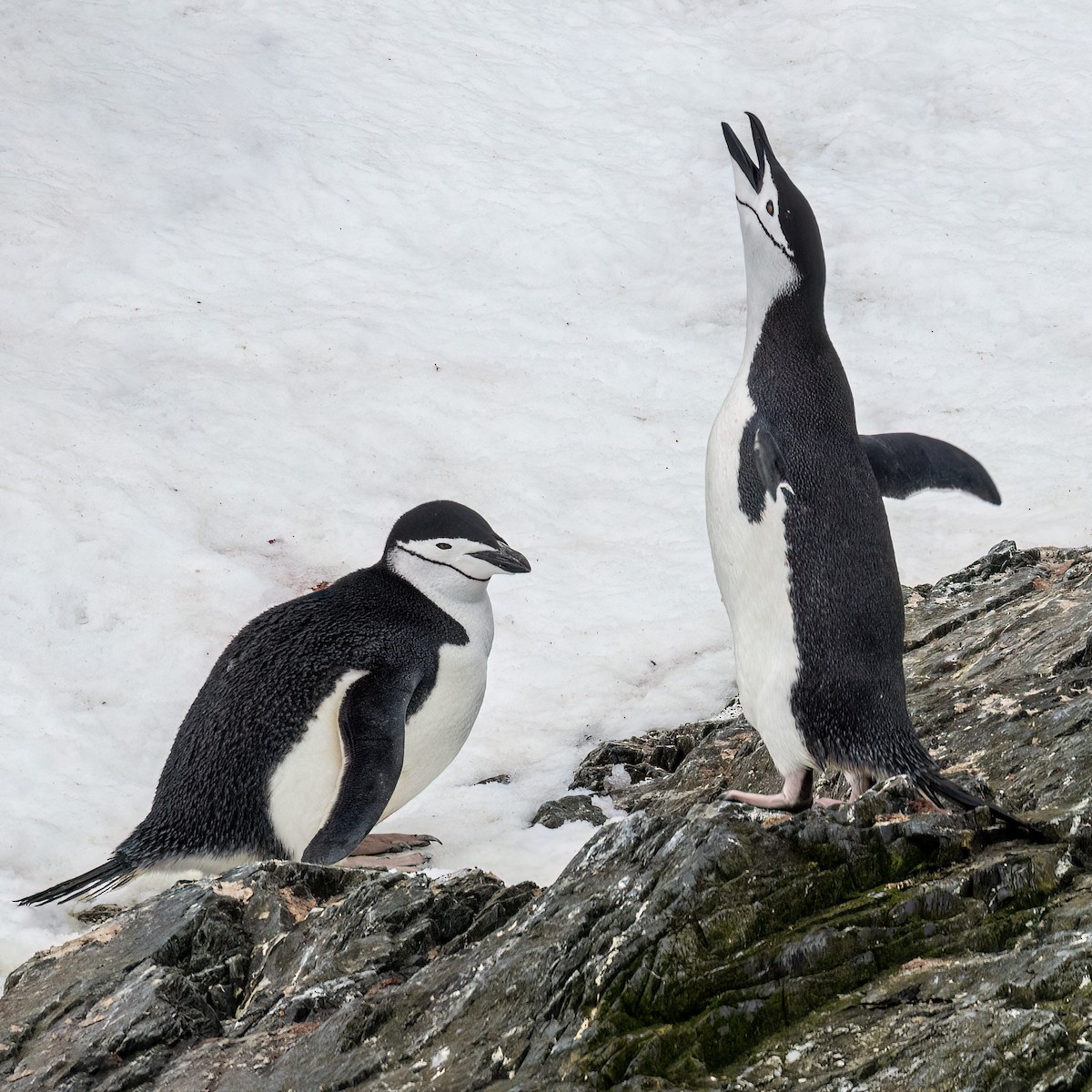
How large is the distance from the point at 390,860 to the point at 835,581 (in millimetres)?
1575

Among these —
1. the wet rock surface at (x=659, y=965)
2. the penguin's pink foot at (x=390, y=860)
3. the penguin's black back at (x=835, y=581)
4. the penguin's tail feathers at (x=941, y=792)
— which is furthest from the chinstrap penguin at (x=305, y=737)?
the penguin's tail feathers at (x=941, y=792)

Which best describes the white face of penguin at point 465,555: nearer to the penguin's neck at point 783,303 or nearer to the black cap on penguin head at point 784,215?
the penguin's neck at point 783,303

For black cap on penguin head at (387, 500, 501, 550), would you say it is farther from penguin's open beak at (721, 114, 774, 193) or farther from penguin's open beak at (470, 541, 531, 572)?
penguin's open beak at (721, 114, 774, 193)

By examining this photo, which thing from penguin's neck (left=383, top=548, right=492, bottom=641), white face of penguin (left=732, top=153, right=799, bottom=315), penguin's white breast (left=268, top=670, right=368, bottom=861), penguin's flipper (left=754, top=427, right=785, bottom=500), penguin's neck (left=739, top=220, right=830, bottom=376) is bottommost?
penguin's white breast (left=268, top=670, right=368, bottom=861)

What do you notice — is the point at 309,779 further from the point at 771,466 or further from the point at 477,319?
the point at 477,319

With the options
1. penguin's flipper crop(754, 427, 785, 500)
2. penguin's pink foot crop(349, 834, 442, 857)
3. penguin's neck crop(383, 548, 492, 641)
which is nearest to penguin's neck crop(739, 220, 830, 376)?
penguin's flipper crop(754, 427, 785, 500)

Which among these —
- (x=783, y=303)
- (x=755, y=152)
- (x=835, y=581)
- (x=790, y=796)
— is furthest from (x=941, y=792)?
(x=755, y=152)

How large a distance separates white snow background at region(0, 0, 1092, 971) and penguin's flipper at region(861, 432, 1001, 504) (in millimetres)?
1427

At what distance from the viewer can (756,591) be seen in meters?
2.97

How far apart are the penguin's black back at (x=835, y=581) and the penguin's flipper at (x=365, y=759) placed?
1.16 m

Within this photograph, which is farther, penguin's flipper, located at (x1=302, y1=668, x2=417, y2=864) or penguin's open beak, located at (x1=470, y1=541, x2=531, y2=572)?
penguin's open beak, located at (x1=470, y1=541, x2=531, y2=572)

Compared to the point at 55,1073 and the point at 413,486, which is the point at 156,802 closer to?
the point at 55,1073

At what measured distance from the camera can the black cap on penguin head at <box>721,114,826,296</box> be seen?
10.4ft

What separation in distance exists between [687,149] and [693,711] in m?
5.41
